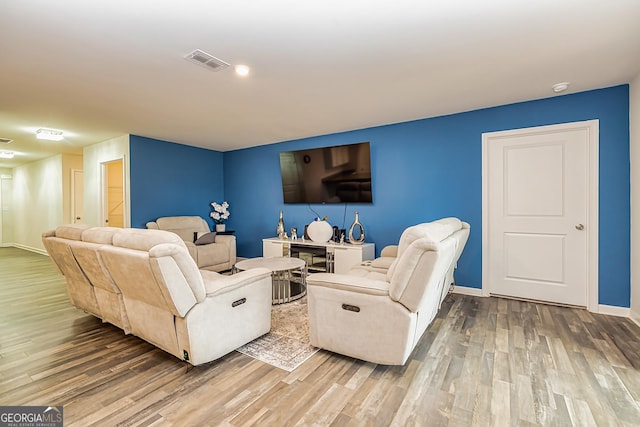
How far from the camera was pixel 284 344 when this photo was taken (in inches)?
94.7

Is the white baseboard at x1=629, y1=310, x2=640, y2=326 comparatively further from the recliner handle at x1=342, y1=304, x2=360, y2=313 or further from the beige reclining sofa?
the beige reclining sofa

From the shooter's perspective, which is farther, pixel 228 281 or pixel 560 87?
pixel 560 87

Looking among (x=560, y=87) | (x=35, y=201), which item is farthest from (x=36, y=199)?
(x=560, y=87)

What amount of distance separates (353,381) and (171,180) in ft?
15.7

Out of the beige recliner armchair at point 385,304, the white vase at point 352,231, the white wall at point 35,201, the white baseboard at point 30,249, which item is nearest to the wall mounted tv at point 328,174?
the white vase at point 352,231

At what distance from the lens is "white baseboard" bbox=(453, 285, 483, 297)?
12.2 feet

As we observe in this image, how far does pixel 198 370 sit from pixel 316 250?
8.90 feet

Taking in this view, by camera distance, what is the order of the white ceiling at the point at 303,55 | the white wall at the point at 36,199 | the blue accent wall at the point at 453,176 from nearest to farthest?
1. the white ceiling at the point at 303,55
2. the blue accent wall at the point at 453,176
3. the white wall at the point at 36,199

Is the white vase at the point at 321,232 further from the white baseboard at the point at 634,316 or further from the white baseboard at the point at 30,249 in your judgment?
the white baseboard at the point at 30,249

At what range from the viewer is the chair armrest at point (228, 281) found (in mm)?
2057

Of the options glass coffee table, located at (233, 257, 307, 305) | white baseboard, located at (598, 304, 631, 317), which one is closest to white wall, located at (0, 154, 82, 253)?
glass coffee table, located at (233, 257, 307, 305)

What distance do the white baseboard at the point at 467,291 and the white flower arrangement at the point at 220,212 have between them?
4444mm

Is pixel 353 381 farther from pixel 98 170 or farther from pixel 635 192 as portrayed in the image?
pixel 98 170

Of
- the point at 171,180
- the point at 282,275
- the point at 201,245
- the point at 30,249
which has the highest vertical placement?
the point at 171,180
